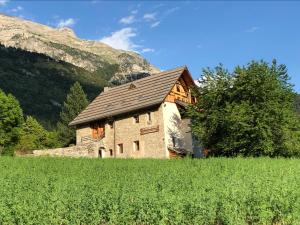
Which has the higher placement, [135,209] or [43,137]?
[43,137]

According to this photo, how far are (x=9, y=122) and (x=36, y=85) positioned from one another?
Result: 354 ft

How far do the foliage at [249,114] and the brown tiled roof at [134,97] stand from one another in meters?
5.28

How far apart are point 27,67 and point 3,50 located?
1550 cm

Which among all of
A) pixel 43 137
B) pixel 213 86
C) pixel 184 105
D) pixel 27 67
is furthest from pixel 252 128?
pixel 27 67

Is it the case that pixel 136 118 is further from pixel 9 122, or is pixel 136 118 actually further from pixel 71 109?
pixel 71 109

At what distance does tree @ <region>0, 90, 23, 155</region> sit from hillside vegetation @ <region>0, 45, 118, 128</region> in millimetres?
65027

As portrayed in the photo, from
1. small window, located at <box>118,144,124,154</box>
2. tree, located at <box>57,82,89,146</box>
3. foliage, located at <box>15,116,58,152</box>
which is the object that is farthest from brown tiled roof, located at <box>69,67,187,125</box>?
foliage, located at <box>15,116,58,152</box>

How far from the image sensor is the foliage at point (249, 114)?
1563 inches

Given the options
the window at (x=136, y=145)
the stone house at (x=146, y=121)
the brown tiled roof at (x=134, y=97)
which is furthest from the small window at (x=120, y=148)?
the brown tiled roof at (x=134, y=97)

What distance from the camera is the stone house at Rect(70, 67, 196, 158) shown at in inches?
1857

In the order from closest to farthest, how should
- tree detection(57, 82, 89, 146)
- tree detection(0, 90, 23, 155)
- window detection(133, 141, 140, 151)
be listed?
window detection(133, 141, 140, 151) < tree detection(0, 90, 23, 155) < tree detection(57, 82, 89, 146)

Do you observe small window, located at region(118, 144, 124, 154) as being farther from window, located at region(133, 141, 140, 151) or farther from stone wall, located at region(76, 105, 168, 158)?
window, located at region(133, 141, 140, 151)

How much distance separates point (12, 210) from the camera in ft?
43.7

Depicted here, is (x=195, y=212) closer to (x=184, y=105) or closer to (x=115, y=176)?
(x=115, y=176)
